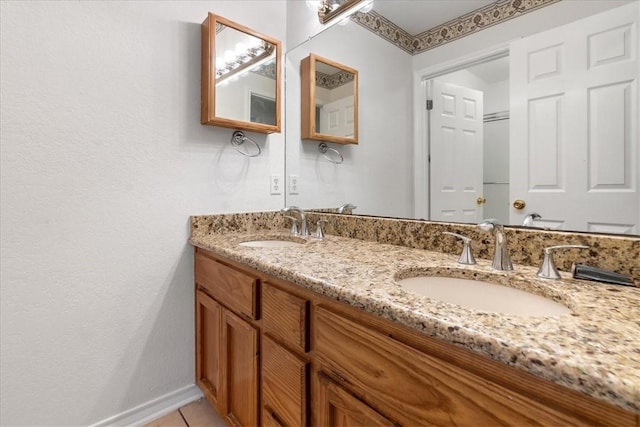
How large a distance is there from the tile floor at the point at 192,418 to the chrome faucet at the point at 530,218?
1481mm

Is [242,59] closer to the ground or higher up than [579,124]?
higher up

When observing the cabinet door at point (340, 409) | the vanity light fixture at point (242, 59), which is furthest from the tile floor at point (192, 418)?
the vanity light fixture at point (242, 59)

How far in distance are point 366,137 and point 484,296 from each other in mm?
856

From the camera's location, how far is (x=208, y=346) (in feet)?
4.63

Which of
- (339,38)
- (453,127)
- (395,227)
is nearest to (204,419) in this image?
(395,227)

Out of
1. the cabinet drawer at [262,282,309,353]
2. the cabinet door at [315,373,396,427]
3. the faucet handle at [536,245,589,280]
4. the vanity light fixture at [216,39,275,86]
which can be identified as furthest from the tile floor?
the vanity light fixture at [216,39,275,86]

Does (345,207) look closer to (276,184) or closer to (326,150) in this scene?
(326,150)

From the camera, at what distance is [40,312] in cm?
115

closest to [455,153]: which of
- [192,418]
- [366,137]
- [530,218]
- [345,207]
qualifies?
[530,218]

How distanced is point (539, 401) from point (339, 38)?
65.1 inches

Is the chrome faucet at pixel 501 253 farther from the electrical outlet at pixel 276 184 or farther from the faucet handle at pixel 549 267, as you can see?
the electrical outlet at pixel 276 184

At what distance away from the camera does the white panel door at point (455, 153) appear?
40.3 inches

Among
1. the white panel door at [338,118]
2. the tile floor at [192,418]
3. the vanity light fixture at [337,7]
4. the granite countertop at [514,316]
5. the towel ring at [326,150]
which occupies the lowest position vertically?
the tile floor at [192,418]

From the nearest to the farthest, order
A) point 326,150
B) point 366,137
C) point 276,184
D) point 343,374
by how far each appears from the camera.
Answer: point 343,374, point 366,137, point 326,150, point 276,184
